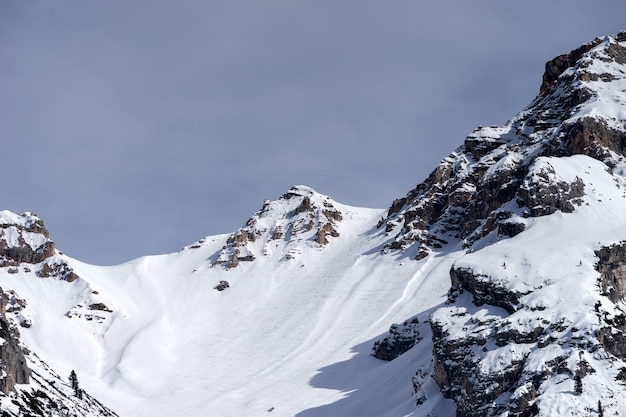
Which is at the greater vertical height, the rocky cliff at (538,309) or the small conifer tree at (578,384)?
the rocky cliff at (538,309)

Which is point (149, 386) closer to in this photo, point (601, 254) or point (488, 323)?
point (488, 323)

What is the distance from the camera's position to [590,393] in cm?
12575

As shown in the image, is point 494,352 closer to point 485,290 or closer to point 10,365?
point 485,290

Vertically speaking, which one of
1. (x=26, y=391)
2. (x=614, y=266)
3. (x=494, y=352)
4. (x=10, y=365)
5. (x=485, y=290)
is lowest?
(x=494, y=352)

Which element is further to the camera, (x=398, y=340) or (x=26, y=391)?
(x=398, y=340)

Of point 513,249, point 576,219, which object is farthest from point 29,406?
point 576,219

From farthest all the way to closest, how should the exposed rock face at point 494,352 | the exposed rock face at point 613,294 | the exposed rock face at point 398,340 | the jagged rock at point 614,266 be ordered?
the exposed rock face at point 398,340, the jagged rock at point 614,266, the exposed rock face at point 613,294, the exposed rock face at point 494,352

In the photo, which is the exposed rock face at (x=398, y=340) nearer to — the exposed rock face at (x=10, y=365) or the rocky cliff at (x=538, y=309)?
the rocky cliff at (x=538, y=309)

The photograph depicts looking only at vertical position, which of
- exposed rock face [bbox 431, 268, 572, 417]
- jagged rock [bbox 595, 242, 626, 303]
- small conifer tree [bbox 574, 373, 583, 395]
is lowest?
small conifer tree [bbox 574, 373, 583, 395]

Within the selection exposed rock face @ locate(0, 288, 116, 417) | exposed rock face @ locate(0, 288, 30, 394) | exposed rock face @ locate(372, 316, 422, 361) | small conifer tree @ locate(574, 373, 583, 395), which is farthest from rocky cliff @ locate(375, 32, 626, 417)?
exposed rock face @ locate(0, 288, 30, 394)

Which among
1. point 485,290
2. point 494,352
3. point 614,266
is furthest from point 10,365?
point 614,266

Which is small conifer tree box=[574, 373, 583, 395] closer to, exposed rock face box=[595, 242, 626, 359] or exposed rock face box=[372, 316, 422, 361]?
exposed rock face box=[595, 242, 626, 359]

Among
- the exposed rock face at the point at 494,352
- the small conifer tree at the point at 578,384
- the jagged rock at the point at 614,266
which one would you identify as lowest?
the small conifer tree at the point at 578,384

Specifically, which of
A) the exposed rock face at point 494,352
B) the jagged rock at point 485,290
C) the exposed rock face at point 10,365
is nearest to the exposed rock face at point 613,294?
the exposed rock face at point 494,352
